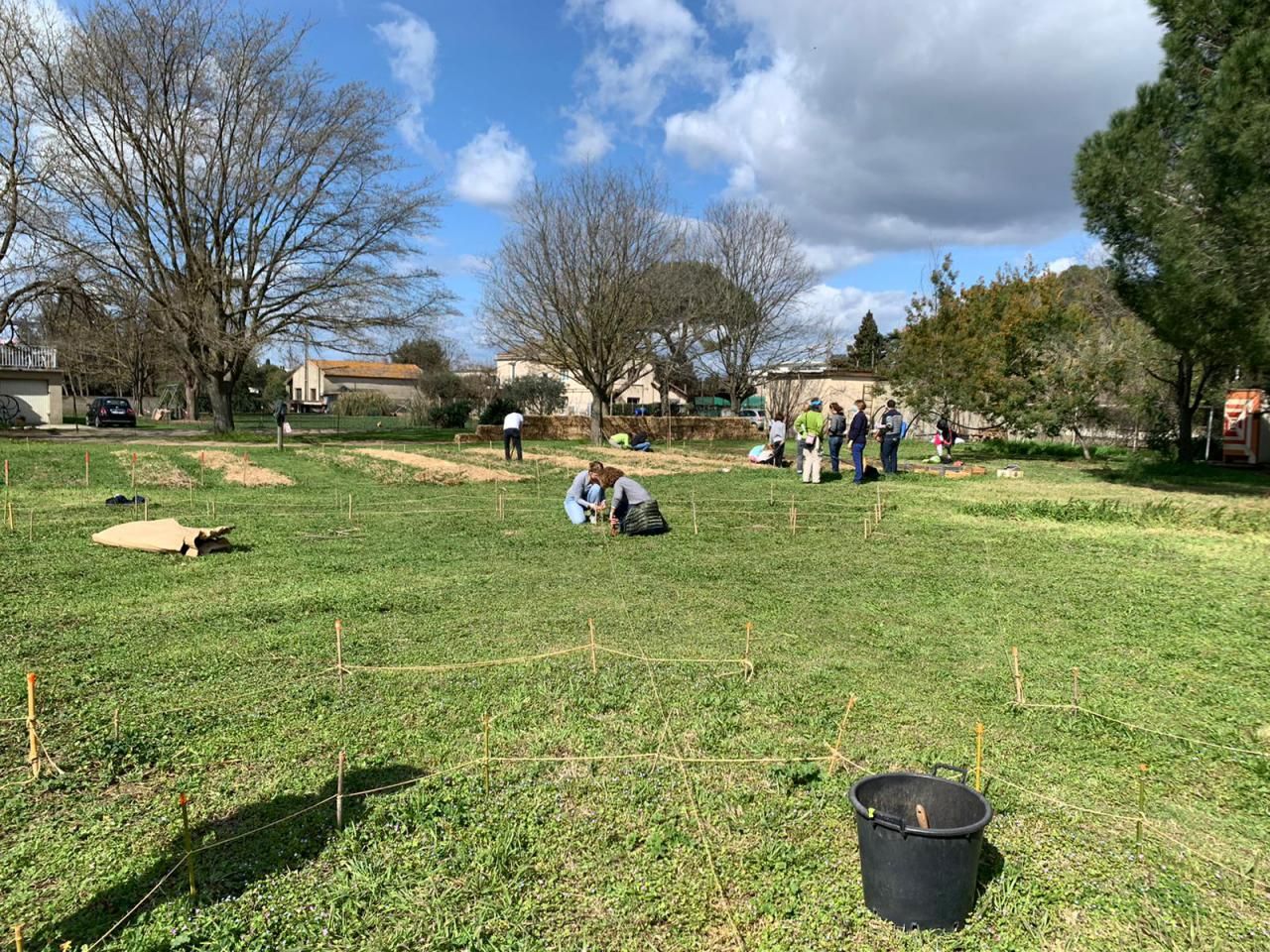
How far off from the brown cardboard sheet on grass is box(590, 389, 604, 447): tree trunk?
20.4 metres

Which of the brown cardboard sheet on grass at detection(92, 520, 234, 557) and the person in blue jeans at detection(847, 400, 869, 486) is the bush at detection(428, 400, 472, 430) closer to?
the person in blue jeans at detection(847, 400, 869, 486)

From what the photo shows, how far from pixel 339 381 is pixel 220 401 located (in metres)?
46.6

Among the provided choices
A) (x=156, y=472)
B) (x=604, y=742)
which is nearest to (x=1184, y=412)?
(x=604, y=742)

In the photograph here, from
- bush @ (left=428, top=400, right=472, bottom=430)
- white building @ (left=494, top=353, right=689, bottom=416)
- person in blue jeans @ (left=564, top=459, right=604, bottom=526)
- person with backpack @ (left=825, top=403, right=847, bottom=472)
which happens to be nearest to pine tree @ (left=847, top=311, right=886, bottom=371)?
white building @ (left=494, top=353, right=689, bottom=416)

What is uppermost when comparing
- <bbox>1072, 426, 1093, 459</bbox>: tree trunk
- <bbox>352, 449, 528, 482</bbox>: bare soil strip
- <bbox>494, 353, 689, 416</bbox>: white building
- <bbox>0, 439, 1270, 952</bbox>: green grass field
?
<bbox>494, 353, 689, 416</bbox>: white building

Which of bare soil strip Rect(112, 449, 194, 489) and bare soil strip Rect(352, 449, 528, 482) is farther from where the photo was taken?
bare soil strip Rect(352, 449, 528, 482)

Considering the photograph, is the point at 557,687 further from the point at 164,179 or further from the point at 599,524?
the point at 164,179

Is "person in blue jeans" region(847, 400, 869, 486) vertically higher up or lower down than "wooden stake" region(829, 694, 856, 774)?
higher up

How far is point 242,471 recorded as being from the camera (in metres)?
16.3

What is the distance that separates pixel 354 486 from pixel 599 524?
6.44 m

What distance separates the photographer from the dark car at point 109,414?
110ft

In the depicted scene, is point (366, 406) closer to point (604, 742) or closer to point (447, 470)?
point (447, 470)

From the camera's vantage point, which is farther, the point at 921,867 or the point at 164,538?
the point at 164,538

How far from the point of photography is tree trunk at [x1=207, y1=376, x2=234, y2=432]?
1113 inches
